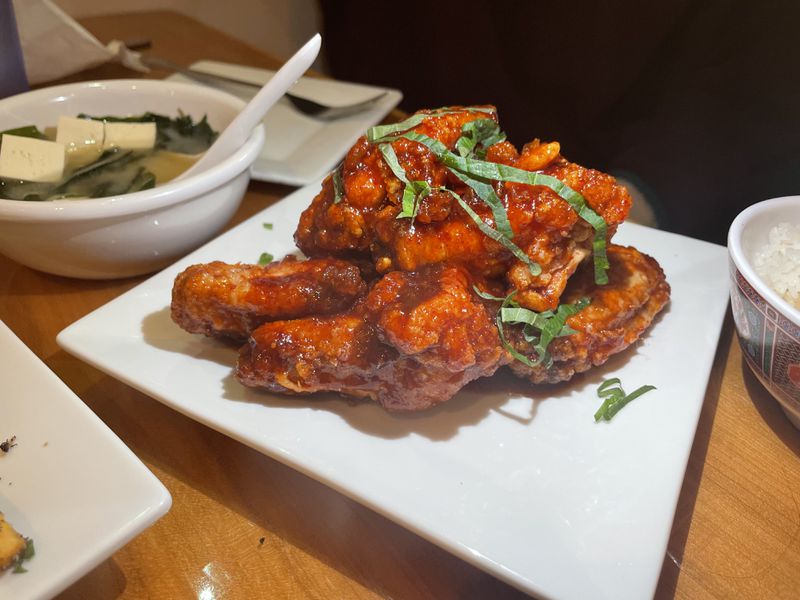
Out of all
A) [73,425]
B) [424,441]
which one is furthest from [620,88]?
[73,425]

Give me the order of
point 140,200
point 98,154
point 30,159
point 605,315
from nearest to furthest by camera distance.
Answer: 1. point 605,315
2. point 140,200
3. point 30,159
4. point 98,154

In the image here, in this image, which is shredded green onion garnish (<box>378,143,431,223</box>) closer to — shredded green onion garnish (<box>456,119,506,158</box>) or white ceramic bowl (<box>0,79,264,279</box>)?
shredded green onion garnish (<box>456,119,506,158</box>)

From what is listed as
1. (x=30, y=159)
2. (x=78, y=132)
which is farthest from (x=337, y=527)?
(x=78, y=132)

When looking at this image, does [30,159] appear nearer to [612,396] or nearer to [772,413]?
[612,396]

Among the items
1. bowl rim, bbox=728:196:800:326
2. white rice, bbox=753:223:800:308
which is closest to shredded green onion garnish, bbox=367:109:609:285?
bowl rim, bbox=728:196:800:326

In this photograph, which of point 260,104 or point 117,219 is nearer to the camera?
point 117,219

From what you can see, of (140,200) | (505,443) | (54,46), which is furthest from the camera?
(54,46)

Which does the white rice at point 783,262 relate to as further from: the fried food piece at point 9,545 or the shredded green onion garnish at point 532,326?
the fried food piece at point 9,545

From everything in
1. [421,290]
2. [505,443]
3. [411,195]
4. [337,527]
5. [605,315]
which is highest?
[411,195]
